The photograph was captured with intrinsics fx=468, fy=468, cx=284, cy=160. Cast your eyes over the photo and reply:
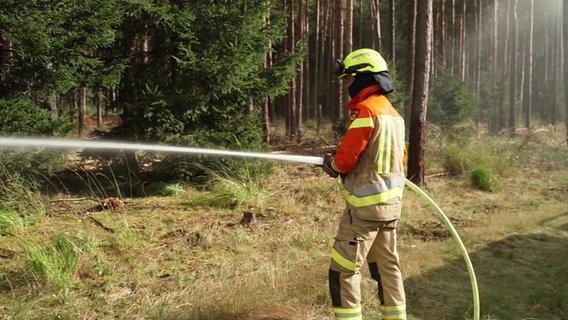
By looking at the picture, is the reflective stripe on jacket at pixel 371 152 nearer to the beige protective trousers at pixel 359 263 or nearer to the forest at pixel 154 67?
the beige protective trousers at pixel 359 263

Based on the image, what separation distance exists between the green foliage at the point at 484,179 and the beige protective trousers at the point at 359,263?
693 cm

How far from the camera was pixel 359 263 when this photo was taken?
3340 mm

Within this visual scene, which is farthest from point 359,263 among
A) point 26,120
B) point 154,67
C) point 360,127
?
point 154,67

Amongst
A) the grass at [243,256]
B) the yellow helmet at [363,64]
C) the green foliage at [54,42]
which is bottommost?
the grass at [243,256]

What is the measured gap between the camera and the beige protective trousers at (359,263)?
3.33m

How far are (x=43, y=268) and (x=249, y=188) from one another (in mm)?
3704

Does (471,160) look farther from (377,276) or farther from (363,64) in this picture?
(363,64)

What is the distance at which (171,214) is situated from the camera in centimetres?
695

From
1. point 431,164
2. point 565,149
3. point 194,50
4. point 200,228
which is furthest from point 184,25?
point 565,149

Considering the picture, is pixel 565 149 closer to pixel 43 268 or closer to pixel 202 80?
pixel 202 80

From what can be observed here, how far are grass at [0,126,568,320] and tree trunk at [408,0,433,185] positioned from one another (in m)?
1.26

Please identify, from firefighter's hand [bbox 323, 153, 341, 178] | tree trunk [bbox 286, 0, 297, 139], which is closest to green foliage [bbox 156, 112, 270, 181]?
firefighter's hand [bbox 323, 153, 341, 178]

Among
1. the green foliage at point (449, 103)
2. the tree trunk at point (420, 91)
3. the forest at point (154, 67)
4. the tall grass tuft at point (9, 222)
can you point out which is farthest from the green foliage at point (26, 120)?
the green foliage at point (449, 103)

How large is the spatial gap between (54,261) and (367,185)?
3.16m
